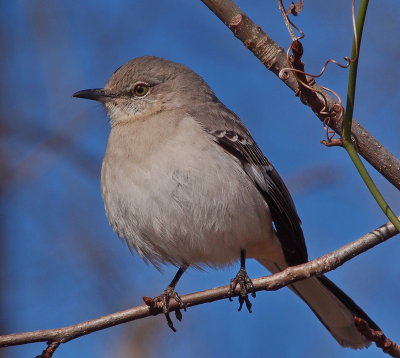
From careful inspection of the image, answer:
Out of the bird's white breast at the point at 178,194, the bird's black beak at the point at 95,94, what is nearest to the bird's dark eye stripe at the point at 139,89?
the bird's black beak at the point at 95,94

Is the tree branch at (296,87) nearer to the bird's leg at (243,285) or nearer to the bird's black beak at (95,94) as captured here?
the bird's leg at (243,285)

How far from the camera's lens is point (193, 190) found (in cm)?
402

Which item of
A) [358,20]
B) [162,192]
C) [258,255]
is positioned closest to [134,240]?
[162,192]

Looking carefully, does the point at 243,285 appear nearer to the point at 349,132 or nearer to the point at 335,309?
the point at 335,309

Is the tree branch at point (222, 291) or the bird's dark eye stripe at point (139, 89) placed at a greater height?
the bird's dark eye stripe at point (139, 89)

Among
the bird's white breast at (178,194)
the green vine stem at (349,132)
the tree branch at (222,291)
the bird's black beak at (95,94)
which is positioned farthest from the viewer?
the bird's black beak at (95,94)

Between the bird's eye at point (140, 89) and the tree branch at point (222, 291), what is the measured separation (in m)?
2.10

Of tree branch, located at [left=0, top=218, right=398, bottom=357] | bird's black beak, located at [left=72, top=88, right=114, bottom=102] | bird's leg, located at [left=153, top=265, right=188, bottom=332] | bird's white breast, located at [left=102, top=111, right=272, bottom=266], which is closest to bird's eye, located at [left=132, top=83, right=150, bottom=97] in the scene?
bird's black beak, located at [left=72, top=88, right=114, bottom=102]

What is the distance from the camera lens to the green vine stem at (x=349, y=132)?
2270mm

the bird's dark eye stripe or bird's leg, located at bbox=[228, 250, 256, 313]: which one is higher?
the bird's dark eye stripe

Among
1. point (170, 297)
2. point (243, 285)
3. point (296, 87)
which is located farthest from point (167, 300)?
point (296, 87)

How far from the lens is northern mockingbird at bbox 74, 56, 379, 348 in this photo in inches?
160

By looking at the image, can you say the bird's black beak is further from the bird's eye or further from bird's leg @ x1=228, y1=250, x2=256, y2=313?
bird's leg @ x1=228, y1=250, x2=256, y2=313

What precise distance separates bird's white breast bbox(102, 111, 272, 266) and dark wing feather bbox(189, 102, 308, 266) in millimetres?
95
